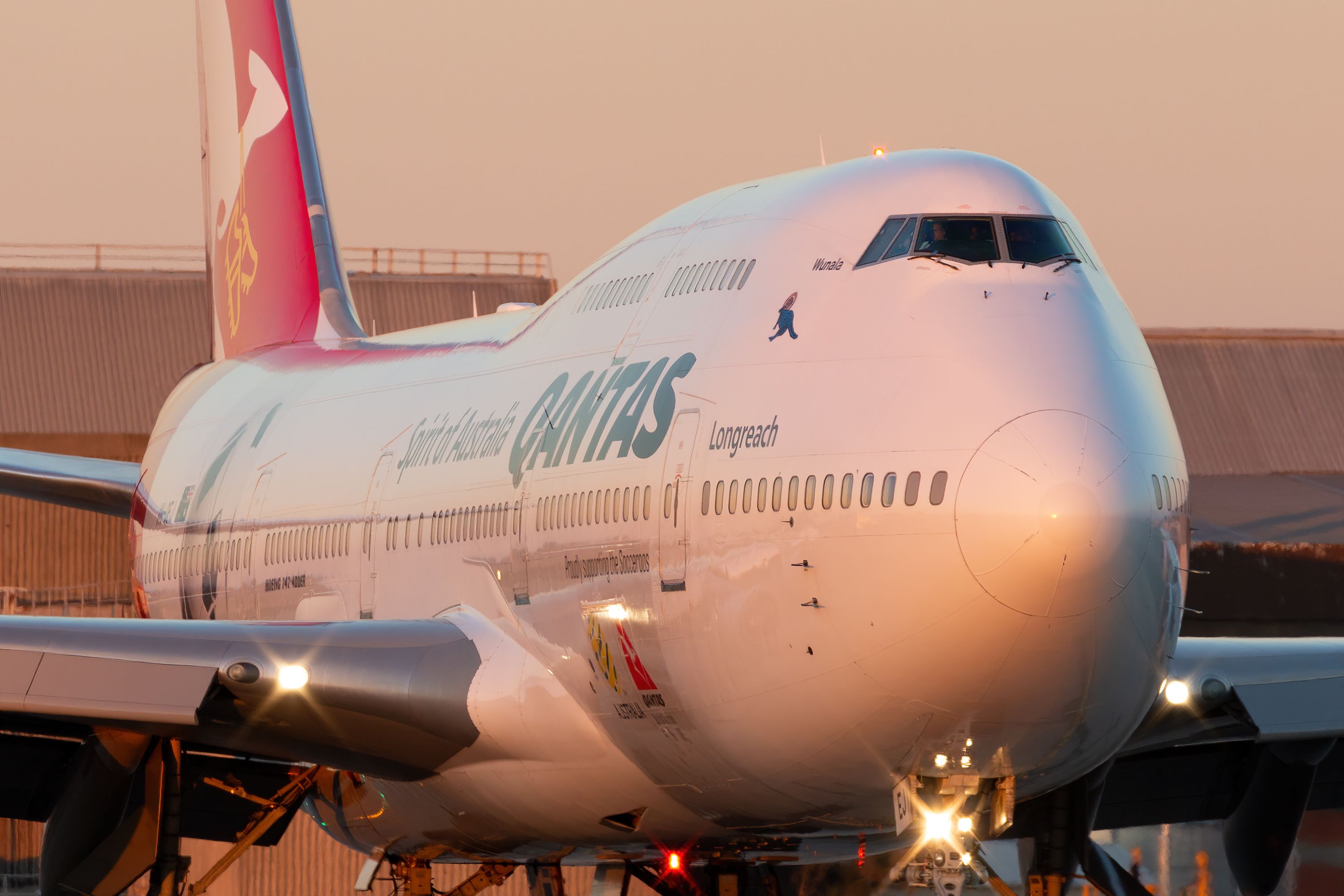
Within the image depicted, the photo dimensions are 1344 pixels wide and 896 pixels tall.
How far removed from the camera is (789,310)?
1123cm

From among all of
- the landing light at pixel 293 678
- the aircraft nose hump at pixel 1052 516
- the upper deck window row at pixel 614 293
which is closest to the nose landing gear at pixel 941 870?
the aircraft nose hump at pixel 1052 516

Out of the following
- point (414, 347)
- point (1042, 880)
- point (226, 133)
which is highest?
point (226, 133)

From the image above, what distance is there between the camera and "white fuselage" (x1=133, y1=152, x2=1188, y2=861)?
9.44 m

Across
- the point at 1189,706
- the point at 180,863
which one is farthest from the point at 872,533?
the point at 180,863

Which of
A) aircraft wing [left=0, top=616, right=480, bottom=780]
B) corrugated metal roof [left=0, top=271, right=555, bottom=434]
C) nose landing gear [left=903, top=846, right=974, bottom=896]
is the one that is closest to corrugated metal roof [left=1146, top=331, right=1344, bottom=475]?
corrugated metal roof [left=0, top=271, right=555, bottom=434]

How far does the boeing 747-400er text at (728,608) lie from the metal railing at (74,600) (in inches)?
672

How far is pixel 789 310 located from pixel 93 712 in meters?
5.89

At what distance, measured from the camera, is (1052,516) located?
9031mm

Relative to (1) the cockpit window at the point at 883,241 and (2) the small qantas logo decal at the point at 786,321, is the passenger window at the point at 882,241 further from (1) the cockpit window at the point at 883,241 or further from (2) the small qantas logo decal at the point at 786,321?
(2) the small qantas logo decal at the point at 786,321

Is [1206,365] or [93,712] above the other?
[1206,365]

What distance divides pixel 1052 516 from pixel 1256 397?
33268mm

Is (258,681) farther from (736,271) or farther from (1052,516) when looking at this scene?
(1052,516)

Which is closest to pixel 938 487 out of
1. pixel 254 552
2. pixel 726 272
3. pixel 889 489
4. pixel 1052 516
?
pixel 889 489

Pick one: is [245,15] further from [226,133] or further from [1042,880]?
[1042,880]
